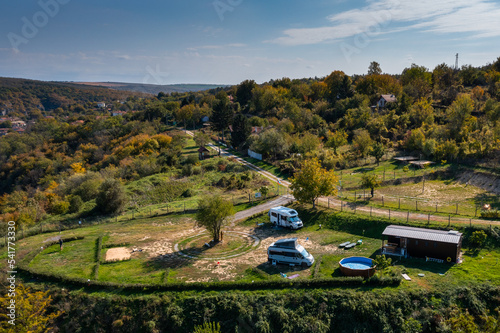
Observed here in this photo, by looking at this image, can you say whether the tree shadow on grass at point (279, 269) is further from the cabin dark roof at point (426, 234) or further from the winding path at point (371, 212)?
the winding path at point (371, 212)

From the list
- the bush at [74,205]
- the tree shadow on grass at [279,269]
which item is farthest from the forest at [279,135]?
the tree shadow on grass at [279,269]

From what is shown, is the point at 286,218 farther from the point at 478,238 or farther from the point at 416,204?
the point at 478,238

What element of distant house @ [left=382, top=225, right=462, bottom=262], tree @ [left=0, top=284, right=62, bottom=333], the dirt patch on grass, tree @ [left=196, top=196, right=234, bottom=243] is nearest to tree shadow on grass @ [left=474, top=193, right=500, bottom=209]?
distant house @ [left=382, top=225, right=462, bottom=262]

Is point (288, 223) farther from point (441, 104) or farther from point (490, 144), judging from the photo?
point (441, 104)

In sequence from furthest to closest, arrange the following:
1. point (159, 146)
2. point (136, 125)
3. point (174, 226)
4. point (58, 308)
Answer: point (136, 125)
point (159, 146)
point (174, 226)
point (58, 308)

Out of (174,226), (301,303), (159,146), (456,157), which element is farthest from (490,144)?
(159,146)

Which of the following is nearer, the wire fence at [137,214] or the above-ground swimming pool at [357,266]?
the above-ground swimming pool at [357,266]
